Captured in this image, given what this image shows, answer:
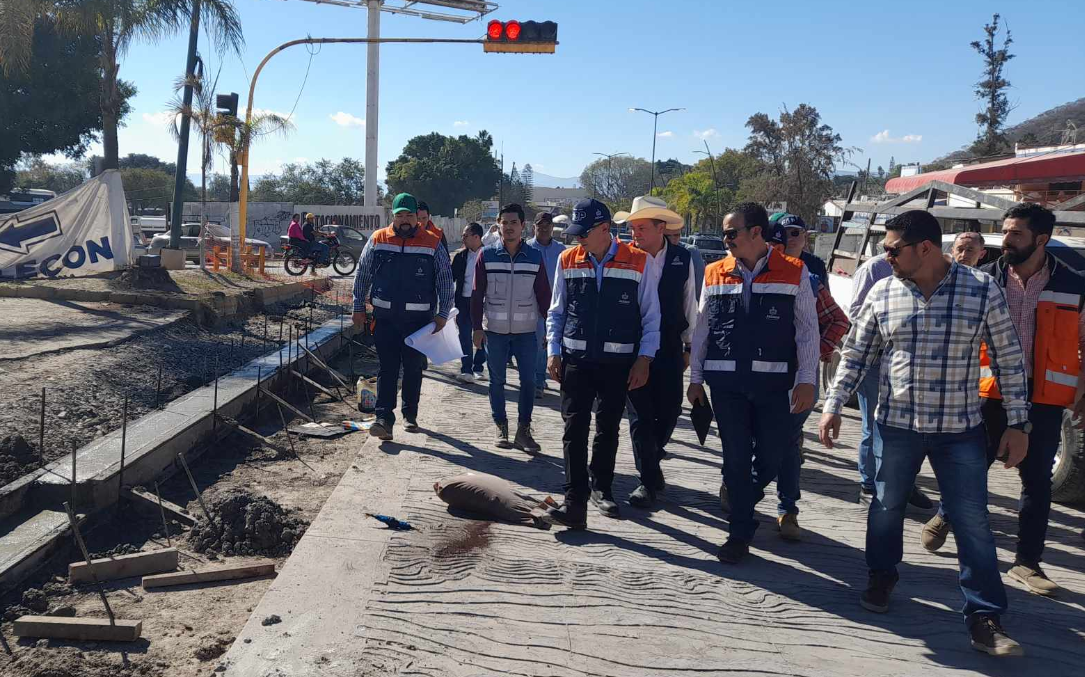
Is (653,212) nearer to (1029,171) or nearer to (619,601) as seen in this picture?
(619,601)

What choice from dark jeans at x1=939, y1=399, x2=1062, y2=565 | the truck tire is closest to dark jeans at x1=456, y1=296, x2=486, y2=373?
the truck tire

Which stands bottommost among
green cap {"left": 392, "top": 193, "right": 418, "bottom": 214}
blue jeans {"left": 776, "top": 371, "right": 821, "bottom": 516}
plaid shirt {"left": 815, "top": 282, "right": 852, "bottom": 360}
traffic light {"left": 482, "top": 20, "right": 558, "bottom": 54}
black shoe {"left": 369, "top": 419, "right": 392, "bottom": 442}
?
black shoe {"left": 369, "top": 419, "right": 392, "bottom": 442}

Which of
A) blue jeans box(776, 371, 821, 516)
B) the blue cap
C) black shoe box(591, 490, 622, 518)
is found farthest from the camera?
black shoe box(591, 490, 622, 518)

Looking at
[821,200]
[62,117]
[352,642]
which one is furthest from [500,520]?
[821,200]

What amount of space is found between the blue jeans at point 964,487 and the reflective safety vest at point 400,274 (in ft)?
13.0

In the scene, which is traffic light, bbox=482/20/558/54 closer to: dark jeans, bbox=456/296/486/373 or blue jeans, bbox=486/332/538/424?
dark jeans, bbox=456/296/486/373

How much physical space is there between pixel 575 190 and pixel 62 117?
107 m

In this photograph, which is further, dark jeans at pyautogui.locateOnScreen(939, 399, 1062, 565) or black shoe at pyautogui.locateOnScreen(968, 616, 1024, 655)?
dark jeans at pyautogui.locateOnScreen(939, 399, 1062, 565)

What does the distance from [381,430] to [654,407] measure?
7.53 ft

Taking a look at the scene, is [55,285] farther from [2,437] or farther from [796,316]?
[796,316]

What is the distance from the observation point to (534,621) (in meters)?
3.66

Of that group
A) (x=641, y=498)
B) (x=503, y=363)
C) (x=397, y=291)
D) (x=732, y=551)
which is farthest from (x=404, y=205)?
(x=732, y=551)

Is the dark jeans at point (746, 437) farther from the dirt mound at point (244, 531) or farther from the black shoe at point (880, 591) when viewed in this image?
the dirt mound at point (244, 531)

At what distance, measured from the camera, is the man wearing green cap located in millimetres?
6691
